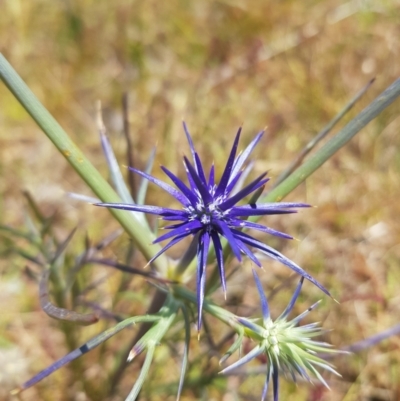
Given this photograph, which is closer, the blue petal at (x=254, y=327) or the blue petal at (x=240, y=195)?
the blue petal at (x=240, y=195)

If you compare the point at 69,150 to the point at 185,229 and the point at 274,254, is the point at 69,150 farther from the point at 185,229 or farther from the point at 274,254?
the point at 274,254

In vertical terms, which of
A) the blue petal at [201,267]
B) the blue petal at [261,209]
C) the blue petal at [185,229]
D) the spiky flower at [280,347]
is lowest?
the spiky flower at [280,347]

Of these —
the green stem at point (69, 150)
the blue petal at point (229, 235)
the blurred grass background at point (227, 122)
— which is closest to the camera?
the blue petal at point (229, 235)

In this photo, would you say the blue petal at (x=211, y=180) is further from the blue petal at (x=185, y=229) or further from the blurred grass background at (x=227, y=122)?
the blurred grass background at (x=227, y=122)

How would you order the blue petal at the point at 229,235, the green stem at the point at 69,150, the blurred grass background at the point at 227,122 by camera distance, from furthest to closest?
the blurred grass background at the point at 227,122 → the green stem at the point at 69,150 → the blue petal at the point at 229,235

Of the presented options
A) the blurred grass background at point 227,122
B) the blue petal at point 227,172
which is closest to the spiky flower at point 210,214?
the blue petal at point 227,172

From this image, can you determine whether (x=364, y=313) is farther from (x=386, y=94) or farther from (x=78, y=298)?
(x=386, y=94)

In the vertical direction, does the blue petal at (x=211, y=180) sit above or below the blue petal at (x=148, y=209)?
above

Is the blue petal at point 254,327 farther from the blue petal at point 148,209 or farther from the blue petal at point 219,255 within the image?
the blue petal at point 148,209

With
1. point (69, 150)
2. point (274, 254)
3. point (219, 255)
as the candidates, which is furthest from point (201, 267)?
point (69, 150)

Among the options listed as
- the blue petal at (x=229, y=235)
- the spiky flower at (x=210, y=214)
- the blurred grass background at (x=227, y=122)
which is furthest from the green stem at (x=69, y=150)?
the blurred grass background at (x=227, y=122)
